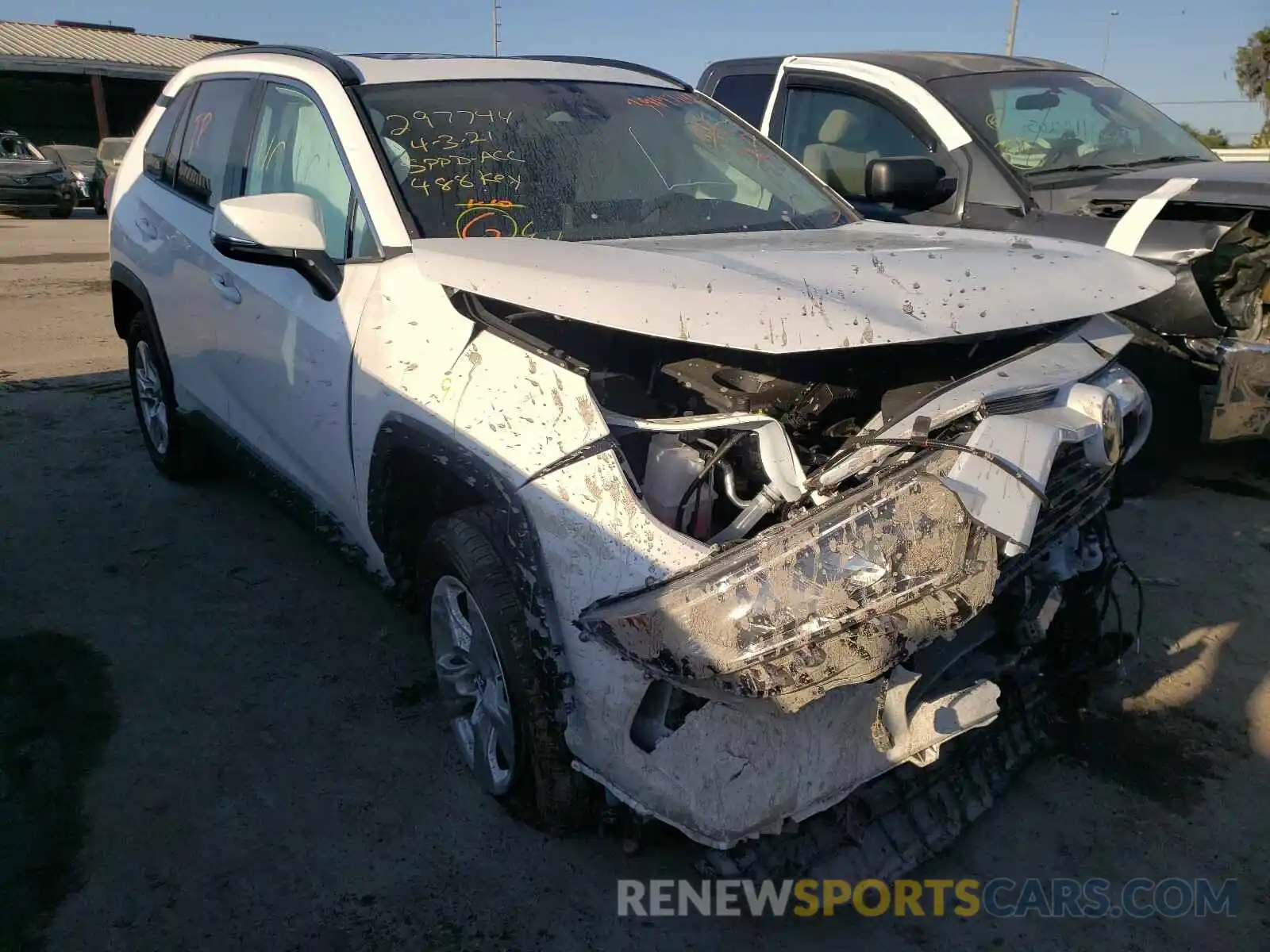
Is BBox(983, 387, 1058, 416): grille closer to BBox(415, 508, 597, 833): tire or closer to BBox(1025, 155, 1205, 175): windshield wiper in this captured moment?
BBox(415, 508, 597, 833): tire

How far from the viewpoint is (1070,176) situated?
16.6 ft

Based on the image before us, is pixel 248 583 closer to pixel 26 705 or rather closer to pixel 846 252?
pixel 26 705

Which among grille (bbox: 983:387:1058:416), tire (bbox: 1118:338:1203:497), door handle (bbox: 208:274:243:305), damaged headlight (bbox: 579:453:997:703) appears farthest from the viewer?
tire (bbox: 1118:338:1203:497)

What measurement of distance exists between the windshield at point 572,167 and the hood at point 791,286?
1.30ft

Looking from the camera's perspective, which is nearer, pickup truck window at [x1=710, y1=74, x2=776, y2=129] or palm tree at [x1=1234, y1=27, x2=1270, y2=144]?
pickup truck window at [x1=710, y1=74, x2=776, y2=129]

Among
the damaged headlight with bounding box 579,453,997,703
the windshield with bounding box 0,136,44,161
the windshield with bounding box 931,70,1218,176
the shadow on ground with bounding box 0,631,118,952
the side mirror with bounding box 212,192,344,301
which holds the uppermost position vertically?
the windshield with bounding box 931,70,1218,176

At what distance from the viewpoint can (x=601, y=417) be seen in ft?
7.39

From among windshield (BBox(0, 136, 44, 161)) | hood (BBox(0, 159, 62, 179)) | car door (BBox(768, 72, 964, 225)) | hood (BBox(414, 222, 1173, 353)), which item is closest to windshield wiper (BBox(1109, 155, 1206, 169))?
car door (BBox(768, 72, 964, 225))

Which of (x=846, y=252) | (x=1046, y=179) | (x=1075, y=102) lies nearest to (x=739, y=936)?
(x=846, y=252)

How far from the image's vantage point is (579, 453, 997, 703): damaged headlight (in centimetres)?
197

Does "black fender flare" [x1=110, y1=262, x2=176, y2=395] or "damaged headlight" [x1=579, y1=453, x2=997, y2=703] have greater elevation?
"damaged headlight" [x1=579, y1=453, x2=997, y2=703]

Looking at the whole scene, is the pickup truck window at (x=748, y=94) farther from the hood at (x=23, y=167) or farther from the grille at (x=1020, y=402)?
the hood at (x=23, y=167)

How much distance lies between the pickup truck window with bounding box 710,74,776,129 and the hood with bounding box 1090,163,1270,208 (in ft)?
6.29

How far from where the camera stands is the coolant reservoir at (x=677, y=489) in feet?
7.62
